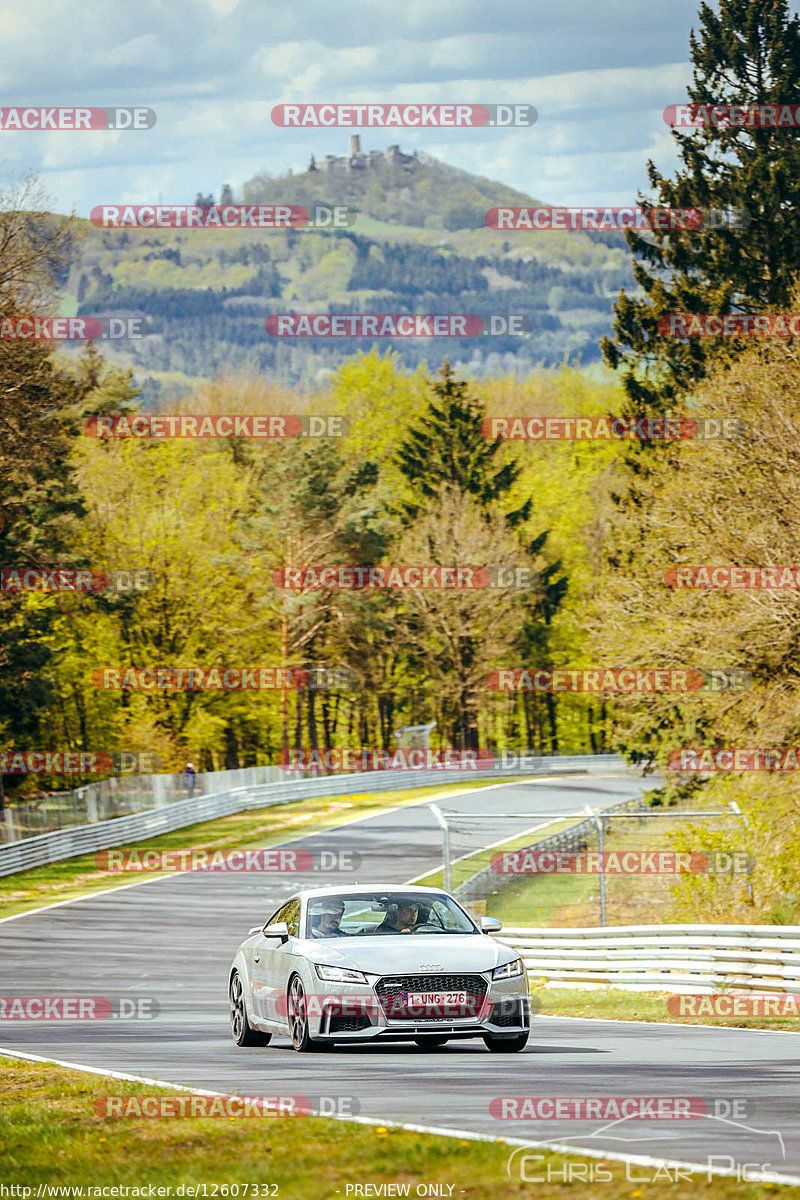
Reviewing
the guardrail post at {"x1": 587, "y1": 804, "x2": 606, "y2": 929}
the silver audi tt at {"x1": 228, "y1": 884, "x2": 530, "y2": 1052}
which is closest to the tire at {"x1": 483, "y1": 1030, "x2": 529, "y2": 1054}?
the silver audi tt at {"x1": 228, "y1": 884, "x2": 530, "y2": 1052}

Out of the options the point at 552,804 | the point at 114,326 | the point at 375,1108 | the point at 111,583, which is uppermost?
the point at 114,326

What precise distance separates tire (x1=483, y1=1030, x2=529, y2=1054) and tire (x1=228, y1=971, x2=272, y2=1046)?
231 cm

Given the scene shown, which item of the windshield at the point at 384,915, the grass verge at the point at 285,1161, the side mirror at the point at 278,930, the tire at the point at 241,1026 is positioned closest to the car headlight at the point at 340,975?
the windshield at the point at 384,915

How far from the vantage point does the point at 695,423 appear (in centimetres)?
3794

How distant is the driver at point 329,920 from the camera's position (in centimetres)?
1414

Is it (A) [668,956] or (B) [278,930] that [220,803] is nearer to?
(A) [668,956]

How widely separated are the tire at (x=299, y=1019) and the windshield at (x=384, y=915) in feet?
1.65

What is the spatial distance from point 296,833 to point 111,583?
16.6 meters

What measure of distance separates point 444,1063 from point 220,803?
4644cm

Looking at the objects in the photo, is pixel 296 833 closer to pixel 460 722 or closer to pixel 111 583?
pixel 111 583

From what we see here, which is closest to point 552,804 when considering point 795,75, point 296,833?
point 296,833

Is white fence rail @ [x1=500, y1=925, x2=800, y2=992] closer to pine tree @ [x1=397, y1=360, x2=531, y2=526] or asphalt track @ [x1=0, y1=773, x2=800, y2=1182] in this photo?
asphalt track @ [x1=0, y1=773, x2=800, y2=1182]

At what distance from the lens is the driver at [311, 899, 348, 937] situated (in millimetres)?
14141

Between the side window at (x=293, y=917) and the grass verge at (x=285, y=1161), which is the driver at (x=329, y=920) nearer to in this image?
the side window at (x=293, y=917)
